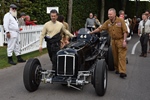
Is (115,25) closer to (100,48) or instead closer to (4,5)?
(100,48)

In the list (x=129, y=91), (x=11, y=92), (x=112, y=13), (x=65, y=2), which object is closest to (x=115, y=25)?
(x=112, y=13)

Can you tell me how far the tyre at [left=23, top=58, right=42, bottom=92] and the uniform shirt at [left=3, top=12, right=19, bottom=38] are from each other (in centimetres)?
350

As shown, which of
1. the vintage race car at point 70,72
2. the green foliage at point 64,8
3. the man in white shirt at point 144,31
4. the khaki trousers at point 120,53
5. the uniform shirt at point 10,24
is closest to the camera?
the vintage race car at point 70,72

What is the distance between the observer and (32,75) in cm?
607

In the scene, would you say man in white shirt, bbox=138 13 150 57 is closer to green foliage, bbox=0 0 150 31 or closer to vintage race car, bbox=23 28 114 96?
vintage race car, bbox=23 28 114 96

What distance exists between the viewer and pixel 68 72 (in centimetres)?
618

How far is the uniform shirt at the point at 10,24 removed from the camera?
9.35 m

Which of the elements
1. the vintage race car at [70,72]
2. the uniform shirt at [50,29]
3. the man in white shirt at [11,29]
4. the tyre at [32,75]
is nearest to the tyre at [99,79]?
the vintage race car at [70,72]

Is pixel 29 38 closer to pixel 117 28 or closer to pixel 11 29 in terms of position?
pixel 11 29

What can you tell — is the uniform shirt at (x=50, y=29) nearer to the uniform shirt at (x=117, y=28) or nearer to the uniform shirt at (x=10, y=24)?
the uniform shirt at (x=117, y=28)

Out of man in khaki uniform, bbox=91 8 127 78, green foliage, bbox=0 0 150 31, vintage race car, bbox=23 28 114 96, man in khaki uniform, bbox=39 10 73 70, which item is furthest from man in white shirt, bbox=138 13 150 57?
green foliage, bbox=0 0 150 31

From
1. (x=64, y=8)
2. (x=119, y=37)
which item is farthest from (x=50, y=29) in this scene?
(x=64, y=8)

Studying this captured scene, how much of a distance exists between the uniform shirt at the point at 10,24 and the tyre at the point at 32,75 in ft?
11.5

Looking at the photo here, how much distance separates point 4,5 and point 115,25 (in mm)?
8483
